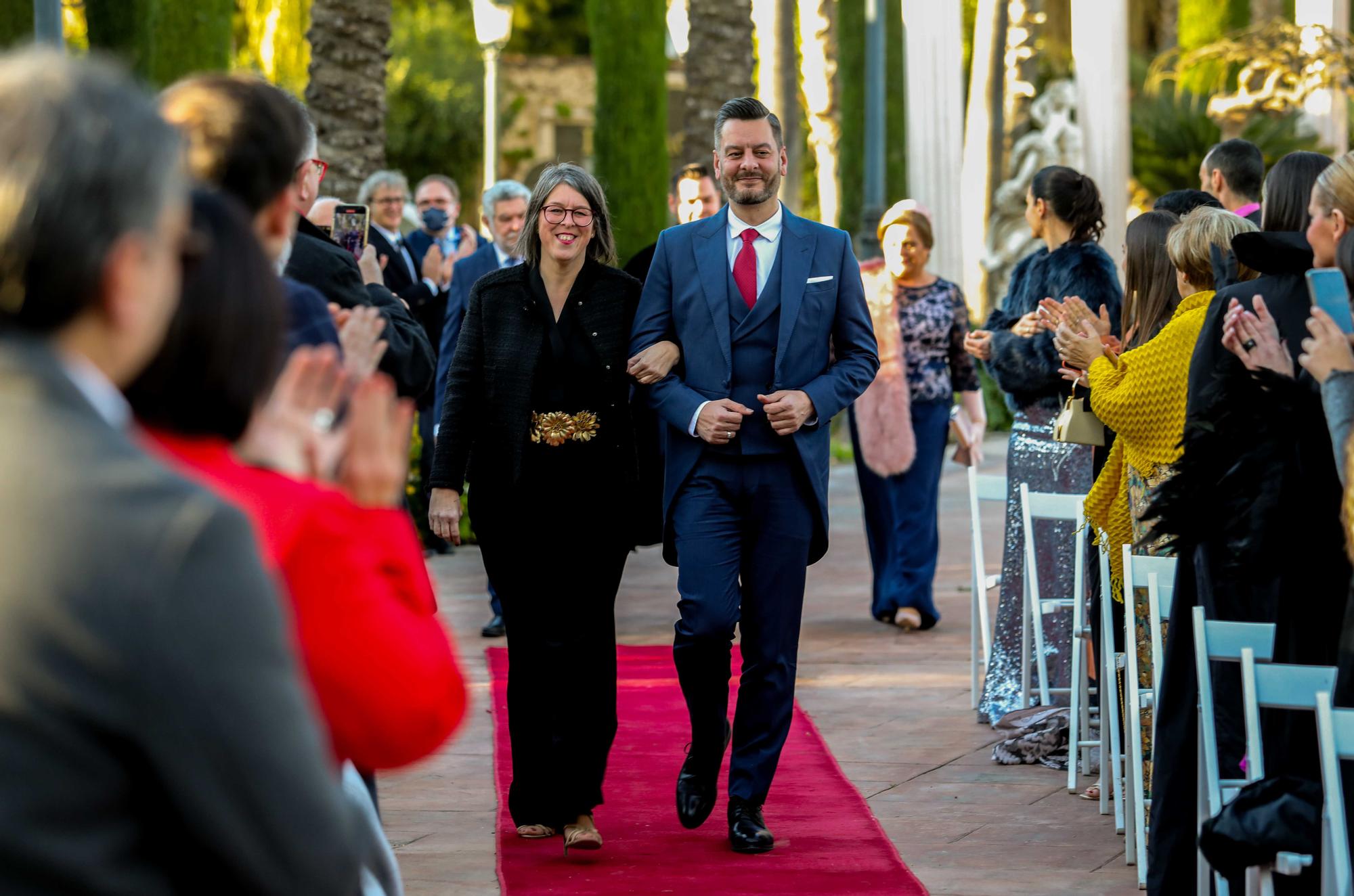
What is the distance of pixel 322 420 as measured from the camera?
216cm

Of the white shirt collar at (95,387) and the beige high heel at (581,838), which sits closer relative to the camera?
the white shirt collar at (95,387)

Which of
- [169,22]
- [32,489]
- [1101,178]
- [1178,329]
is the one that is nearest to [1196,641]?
[1178,329]

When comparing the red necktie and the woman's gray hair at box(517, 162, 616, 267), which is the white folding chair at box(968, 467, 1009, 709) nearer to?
the red necktie

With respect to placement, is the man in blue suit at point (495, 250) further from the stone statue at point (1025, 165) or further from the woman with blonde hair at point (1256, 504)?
the stone statue at point (1025, 165)

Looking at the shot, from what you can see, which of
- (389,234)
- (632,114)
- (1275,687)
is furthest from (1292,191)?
(632,114)

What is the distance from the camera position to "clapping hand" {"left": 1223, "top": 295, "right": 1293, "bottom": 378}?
401 cm

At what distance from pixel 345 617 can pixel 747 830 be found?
3662mm

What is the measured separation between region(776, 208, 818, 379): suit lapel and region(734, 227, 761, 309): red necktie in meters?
0.10

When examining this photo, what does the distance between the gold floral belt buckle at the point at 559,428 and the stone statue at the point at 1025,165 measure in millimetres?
20108

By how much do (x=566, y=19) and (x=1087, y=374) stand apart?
36.6 metres

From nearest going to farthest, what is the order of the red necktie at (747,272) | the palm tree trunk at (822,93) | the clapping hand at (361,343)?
1. the clapping hand at (361,343)
2. the red necktie at (747,272)
3. the palm tree trunk at (822,93)

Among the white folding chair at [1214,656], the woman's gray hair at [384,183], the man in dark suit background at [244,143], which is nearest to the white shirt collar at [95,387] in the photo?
the man in dark suit background at [244,143]

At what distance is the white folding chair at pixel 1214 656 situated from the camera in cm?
405

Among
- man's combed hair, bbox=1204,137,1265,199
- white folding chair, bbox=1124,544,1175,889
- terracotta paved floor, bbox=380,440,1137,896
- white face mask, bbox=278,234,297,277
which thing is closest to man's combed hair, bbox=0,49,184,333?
white face mask, bbox=278,234,297,277
